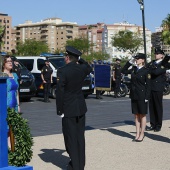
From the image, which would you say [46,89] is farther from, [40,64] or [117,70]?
[117,70]

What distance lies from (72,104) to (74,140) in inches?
20.1

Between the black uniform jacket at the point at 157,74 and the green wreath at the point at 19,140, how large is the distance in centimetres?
596

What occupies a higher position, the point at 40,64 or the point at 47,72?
the point at 40,64

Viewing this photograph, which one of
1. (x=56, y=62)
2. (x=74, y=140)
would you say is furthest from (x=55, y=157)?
(x=56, y=62)

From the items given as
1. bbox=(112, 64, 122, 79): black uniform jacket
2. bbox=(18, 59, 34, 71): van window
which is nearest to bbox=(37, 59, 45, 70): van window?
bbox=(18, 59, 34, 71): van window

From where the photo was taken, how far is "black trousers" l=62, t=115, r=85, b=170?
7371 millimetres

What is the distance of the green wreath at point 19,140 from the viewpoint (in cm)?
593

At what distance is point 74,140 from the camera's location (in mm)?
7391

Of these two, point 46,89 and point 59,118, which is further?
point 46,89

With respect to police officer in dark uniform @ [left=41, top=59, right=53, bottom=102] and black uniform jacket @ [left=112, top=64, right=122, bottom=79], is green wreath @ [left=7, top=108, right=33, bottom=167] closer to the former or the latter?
police officer in dark uniform @ [left=41, top=59, right=53, bottom=102]

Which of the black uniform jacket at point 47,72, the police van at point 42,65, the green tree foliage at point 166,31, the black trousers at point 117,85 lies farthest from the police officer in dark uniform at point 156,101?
the black trousers at point 117,85

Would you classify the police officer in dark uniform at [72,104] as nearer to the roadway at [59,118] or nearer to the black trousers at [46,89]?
the roadway at [59,118]

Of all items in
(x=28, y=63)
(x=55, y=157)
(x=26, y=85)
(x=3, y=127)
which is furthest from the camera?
(x=28, y=63)

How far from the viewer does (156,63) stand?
11875 millimetres
